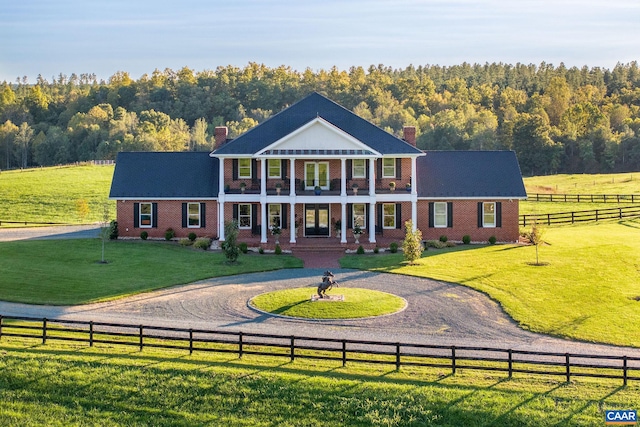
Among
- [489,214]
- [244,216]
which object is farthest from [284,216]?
[489,214]

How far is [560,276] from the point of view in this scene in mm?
34250

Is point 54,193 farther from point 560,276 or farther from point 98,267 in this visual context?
point 560,276

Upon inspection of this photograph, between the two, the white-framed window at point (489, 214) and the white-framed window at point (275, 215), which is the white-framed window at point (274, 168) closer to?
the white-framed window at point (275, 215)

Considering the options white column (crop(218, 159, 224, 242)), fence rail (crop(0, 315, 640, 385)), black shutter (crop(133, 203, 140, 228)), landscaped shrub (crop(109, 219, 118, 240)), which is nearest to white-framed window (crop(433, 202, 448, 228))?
white column (crop(218, 159, 224, 242))

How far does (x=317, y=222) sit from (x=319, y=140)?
5.84 meters

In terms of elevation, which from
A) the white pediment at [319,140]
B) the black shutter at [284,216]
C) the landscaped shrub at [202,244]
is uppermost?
the white pediment at [319,140]

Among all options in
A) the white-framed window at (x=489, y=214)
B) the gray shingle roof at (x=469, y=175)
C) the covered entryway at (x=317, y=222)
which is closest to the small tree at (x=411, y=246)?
the gray shingle roof at (x=469, y=175)

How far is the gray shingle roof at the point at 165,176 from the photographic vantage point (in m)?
47.6

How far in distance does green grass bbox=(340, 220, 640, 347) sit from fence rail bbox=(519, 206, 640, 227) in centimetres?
536

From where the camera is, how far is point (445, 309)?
2833 centimetres

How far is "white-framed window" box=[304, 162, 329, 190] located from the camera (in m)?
47.6

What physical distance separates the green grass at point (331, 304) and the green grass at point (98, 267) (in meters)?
6.13

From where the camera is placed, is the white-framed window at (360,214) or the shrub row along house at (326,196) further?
the white-framed window at (360,214)

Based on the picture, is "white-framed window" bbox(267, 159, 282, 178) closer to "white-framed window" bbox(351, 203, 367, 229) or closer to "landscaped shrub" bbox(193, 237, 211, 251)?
"white-framed window" bbox(351, 203, 367, 229)
